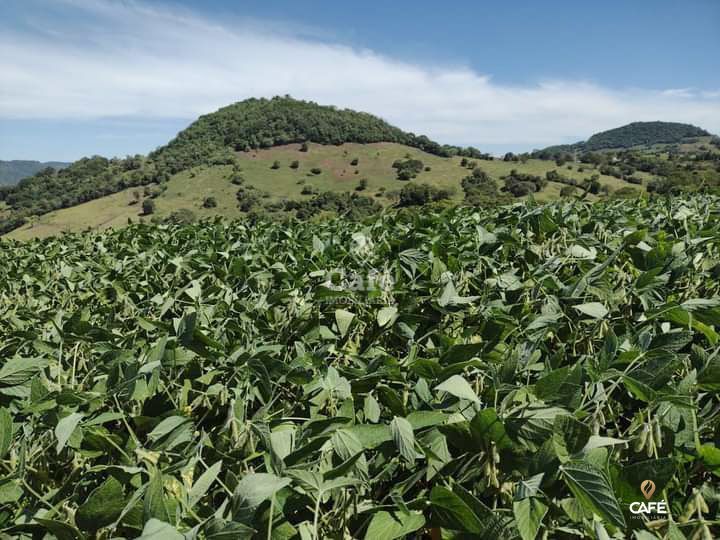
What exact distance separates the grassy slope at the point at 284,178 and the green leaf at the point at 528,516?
75.9 m

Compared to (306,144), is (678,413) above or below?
below

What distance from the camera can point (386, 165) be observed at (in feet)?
374

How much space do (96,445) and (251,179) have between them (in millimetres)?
114850

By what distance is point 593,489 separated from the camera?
103 cm

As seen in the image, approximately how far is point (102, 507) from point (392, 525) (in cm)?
69

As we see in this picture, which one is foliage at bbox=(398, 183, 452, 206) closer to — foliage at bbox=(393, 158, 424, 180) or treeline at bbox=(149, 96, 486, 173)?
foliage at bbox=(393, 158, 424, 180)

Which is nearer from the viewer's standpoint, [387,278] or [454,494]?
[454,494]

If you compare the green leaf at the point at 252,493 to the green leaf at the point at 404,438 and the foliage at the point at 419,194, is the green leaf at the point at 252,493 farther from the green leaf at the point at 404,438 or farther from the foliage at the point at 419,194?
the foliage at the point at 419,194

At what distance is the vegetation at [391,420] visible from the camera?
1.14m

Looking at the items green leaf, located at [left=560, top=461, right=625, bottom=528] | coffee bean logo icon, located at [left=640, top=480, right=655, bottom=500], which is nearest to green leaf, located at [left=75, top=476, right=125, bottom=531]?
green leaf, located at [left=560, top=461, right=625, bottom=528]

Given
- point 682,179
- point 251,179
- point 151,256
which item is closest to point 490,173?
point 251,179

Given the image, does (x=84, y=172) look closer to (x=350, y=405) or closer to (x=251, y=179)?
(x=251, y=179)

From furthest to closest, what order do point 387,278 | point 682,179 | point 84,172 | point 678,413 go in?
point 84,172
point 682,179
point 387,278
point 678,413

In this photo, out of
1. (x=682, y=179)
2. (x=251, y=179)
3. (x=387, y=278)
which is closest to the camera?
(x=387, y=278)
